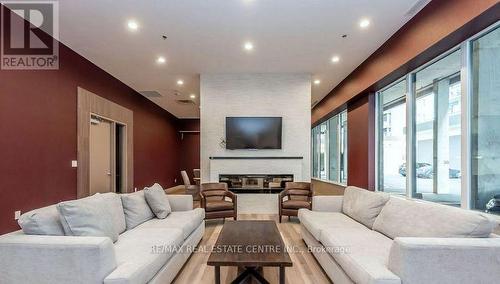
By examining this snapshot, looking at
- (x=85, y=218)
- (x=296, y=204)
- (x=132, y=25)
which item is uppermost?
(x=132, y=25)

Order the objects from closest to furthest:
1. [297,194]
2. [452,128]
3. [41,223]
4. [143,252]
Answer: [41,223]
[143,252]
[452,128]
[297,194]

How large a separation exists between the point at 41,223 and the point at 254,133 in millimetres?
4507

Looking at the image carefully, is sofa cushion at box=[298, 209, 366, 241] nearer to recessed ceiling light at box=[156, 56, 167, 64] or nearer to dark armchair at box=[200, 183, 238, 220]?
Answer: dark armchair at box=[200, 183, 238, 220]

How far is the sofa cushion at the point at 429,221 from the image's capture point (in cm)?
199

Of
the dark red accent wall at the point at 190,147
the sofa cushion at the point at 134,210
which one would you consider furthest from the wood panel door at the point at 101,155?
the dark red accent wall at the point at 190,147

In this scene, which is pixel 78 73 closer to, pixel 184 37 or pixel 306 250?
pixel 184 37

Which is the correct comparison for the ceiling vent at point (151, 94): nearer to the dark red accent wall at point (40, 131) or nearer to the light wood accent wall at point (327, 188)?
the dark red accent wall at point (40, 131)

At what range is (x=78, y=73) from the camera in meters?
5.00

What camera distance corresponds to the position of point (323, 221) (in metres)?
3.47

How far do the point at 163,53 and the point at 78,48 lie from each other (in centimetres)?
142

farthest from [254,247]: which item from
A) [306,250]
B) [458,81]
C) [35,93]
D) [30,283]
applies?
[35,93]

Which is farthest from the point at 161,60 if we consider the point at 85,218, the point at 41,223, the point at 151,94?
the point at 41,223

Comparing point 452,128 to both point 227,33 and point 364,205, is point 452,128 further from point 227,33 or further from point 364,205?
point 227,33

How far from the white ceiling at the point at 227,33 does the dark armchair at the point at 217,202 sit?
98.2 inches
